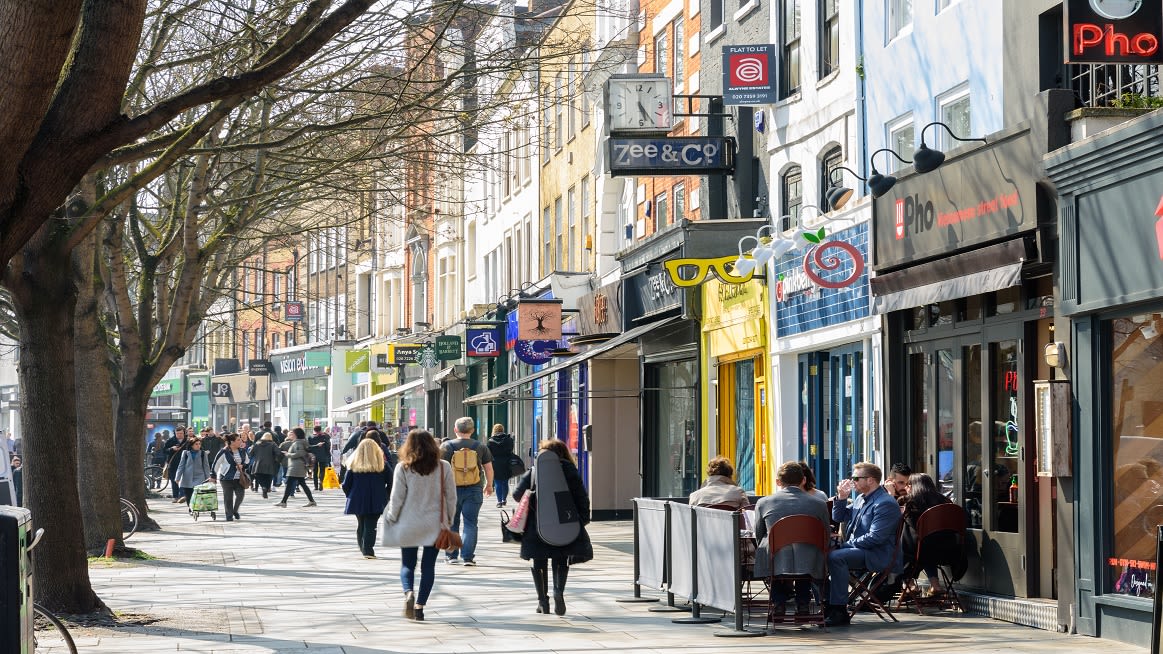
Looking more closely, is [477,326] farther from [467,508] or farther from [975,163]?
[975,163]

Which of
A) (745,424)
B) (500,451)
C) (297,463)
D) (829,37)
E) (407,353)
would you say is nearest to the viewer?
(829,37)

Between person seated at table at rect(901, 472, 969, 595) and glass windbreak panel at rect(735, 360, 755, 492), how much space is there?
8657 millimetres

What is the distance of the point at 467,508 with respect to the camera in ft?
65.8

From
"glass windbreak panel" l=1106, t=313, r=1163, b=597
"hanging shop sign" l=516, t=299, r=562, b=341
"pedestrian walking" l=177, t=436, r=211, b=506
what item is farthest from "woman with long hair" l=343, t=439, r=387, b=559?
"pedestrian walking" l=177, t=436, r=211, b=506

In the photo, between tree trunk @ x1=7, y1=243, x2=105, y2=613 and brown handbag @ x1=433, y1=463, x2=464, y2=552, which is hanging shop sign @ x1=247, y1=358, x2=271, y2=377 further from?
brown handbag @ x1=433, y1=463, x2=464, y2=552

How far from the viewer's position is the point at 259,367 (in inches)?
2859

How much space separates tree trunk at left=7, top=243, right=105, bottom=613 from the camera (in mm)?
14344

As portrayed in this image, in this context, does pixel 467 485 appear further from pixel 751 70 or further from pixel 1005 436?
pixel 1005 436

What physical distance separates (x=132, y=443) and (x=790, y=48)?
1241cm

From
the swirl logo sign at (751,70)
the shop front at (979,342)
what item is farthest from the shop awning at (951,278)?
the swirl logo sign at (751,70)

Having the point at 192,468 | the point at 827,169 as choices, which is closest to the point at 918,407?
the point at 827,169

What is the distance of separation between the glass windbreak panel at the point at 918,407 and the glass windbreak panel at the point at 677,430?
8.83 meters

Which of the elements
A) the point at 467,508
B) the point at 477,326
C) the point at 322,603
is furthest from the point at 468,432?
the point at 477,326

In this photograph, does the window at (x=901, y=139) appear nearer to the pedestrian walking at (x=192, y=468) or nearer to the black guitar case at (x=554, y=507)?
the black guitar case at (x=554, y=507)
